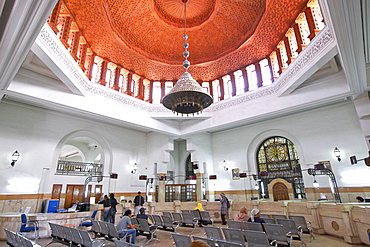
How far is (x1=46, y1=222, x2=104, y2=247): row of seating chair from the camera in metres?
4.52

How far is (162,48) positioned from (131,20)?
2517 mm

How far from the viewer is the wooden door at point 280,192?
12529 millimetres

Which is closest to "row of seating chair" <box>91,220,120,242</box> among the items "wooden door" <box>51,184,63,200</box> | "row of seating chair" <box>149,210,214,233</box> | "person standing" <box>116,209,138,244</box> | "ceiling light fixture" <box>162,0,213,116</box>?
"person standing" <box>116,209,138,244</box>

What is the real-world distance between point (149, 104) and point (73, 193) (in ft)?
22.3

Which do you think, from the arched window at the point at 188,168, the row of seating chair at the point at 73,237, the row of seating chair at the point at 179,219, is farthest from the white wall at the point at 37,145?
the row of seating chair at the point at 179,219

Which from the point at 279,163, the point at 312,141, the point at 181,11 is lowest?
the point at 279,163

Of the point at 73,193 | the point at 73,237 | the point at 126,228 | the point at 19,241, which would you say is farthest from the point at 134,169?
the point at 19,241

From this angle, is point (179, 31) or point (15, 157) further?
point (179, 31)

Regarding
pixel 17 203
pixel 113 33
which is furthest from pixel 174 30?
pixel 17 203

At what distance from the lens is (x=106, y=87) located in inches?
454

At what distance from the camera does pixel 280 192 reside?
1274 centimetres

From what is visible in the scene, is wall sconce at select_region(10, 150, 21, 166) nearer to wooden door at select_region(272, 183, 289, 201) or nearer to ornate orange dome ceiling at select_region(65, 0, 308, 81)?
ornate orange dome ceiling at select_region(65, 0, 308, 81)

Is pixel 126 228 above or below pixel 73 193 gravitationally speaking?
below

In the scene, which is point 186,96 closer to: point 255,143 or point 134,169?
point 255,143
